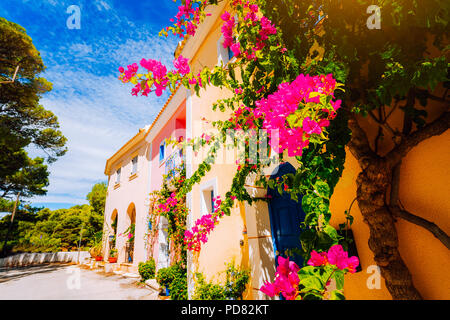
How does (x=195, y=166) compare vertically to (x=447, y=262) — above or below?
above

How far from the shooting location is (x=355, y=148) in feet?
5.74

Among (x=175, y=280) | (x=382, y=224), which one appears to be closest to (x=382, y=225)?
(x=382, y=224)

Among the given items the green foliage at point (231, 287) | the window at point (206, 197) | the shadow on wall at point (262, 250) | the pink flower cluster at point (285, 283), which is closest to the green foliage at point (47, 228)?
the window at point (206, 197)

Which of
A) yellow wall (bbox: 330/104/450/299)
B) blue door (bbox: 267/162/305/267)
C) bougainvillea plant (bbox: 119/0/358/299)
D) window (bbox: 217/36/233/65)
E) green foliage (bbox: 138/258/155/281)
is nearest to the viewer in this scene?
bougainvillea plant (bbox: 119/0/358/299)

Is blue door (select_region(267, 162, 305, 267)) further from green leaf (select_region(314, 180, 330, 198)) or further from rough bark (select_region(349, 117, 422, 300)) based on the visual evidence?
green leaf (select_region(314, 180, 330, 198))

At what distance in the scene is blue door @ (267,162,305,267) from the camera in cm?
323

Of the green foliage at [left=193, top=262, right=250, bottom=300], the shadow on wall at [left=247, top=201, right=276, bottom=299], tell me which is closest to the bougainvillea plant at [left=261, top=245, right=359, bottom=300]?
the shadow on wall at [left=247, top=201, right=276, bottom=299]

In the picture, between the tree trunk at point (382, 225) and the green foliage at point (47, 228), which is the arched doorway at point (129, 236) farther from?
the tree trunk at point (382, 225)

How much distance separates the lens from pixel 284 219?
349cm

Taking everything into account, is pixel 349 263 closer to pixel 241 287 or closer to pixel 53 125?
pixel 241 287

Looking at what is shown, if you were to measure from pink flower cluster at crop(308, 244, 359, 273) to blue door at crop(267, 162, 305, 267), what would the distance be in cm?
231

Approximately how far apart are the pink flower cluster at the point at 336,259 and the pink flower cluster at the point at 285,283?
0.38 ft

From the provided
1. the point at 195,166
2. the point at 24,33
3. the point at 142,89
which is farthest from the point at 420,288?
the point at 24,33

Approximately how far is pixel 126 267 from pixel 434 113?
14.0 meters
